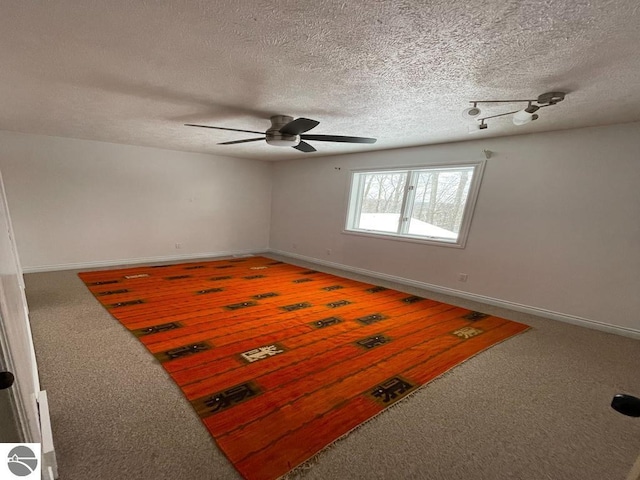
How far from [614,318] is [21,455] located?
4440 millimetres

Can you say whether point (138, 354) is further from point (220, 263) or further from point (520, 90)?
point (520, 90)

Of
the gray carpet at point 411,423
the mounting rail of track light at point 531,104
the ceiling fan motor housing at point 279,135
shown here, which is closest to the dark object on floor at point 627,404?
the gray carpet at point 411,423

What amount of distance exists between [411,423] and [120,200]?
5.29 metres

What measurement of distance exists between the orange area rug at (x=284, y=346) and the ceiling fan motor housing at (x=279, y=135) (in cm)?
184

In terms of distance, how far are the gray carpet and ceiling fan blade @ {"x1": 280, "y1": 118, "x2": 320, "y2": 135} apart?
2.16 metres

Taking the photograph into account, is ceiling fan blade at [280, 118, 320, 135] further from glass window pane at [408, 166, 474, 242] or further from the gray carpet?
glass window pane at [408, 166, 474, 242]

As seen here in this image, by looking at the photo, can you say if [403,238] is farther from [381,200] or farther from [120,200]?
A: [120,200]

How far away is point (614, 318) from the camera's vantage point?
111 inches

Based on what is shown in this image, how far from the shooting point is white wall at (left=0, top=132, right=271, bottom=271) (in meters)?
3.84

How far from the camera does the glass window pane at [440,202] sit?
12.6 feet

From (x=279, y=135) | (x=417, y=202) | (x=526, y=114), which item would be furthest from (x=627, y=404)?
(x=417, y=202)

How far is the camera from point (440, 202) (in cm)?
404

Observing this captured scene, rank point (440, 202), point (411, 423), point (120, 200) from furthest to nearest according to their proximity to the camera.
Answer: point (120, 200) → point (440, 202) → point (411, 423)

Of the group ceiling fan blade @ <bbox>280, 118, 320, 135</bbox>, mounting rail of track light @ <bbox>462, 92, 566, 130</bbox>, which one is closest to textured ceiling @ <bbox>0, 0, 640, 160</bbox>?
mounting rail of track light @ <bbox>462, 92, 566, 130</bbox>
